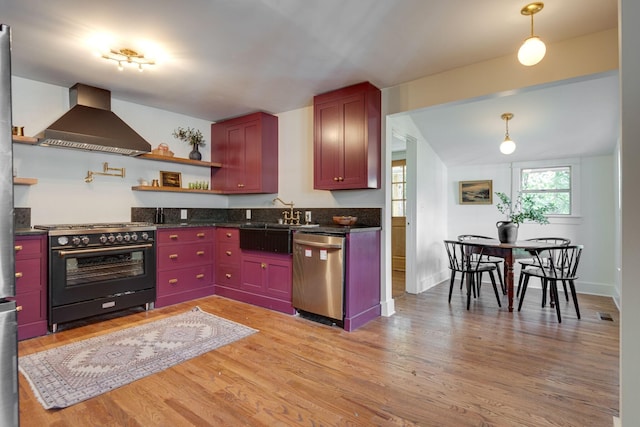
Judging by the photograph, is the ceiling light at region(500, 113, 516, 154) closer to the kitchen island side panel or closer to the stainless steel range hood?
the kitchen island side panel

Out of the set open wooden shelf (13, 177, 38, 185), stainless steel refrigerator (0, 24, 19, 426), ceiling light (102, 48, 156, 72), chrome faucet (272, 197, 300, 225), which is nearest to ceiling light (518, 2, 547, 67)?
stainless steel refrigerator (0, 24, 19, 426)

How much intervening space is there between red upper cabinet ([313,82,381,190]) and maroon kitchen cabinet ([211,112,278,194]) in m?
0.94

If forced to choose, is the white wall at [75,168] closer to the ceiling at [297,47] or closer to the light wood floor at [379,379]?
the ceiling at [297,47]

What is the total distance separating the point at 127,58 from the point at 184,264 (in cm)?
232

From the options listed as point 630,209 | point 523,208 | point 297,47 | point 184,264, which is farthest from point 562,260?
point 184,264

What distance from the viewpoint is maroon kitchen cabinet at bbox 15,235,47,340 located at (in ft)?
9.12

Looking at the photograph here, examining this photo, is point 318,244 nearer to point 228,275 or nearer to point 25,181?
point 228,275

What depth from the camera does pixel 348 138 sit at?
3486 mm

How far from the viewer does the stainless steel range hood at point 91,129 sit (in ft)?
10.0

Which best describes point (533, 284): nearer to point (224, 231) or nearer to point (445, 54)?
point (445, 54)

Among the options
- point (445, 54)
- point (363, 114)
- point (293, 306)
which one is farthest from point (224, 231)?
point (445, 54)

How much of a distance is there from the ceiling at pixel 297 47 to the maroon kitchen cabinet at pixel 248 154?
329 millimetres

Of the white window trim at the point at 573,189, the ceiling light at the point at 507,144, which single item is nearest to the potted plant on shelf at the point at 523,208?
the white window trim at the point at 573,189

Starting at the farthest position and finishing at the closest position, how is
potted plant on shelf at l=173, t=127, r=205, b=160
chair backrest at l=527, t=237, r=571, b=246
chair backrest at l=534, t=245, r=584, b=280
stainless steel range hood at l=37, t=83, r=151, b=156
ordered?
potted plant on shelf at l=173, t=127, r=205, b=160, chair backrest at l=527, t=237, r=571, b=246, chair backrest at l=534, t=245, r=584, b=280, stainless steel range hood at l=37, t=83, r=151, b=156
